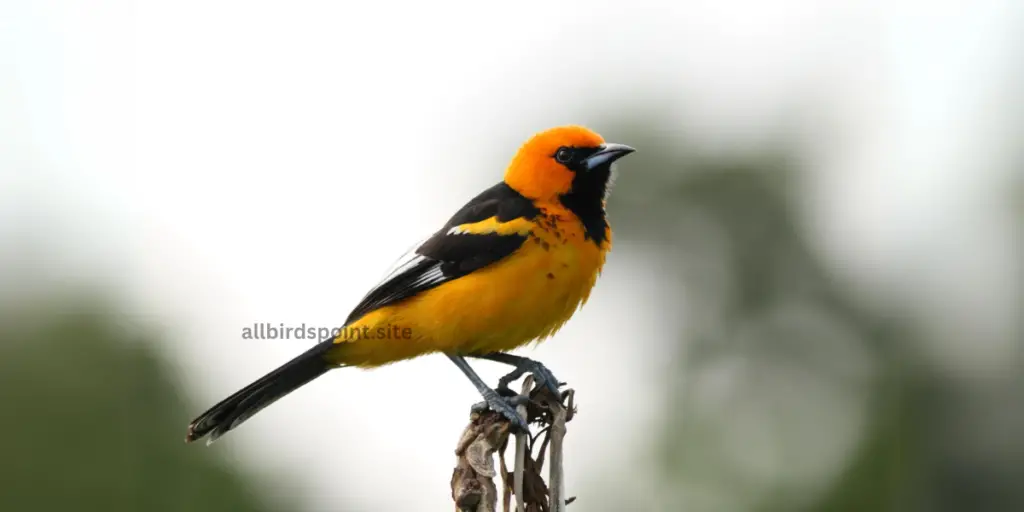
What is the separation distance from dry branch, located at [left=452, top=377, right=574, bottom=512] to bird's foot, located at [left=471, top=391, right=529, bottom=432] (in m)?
0.03

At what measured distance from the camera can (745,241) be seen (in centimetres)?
1745

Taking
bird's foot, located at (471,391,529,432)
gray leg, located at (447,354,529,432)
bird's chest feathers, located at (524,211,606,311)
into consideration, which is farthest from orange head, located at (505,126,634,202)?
bird's foot, located at (471,391,529,432)

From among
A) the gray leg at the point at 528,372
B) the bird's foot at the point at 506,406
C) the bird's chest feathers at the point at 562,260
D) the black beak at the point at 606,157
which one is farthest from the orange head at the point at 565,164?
the bird's foot at the point at 506,406

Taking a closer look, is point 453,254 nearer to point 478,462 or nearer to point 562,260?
point 562,260

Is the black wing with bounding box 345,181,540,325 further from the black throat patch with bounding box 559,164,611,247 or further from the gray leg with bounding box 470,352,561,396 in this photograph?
the gray leg with bounding box 470,352,561,396

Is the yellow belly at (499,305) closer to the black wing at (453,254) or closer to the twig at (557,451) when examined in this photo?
the black wing at (453,254)

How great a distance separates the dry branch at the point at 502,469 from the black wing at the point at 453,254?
4.00 feet

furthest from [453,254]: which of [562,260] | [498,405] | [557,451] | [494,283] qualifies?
[557,451]

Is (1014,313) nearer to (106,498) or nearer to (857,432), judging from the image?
(857,432)

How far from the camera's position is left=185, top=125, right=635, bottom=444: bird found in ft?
20.3

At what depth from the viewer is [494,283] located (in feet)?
20.4

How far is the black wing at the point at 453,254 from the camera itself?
248 inches

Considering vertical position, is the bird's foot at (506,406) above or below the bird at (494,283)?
below

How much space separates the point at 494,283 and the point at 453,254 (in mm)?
370
